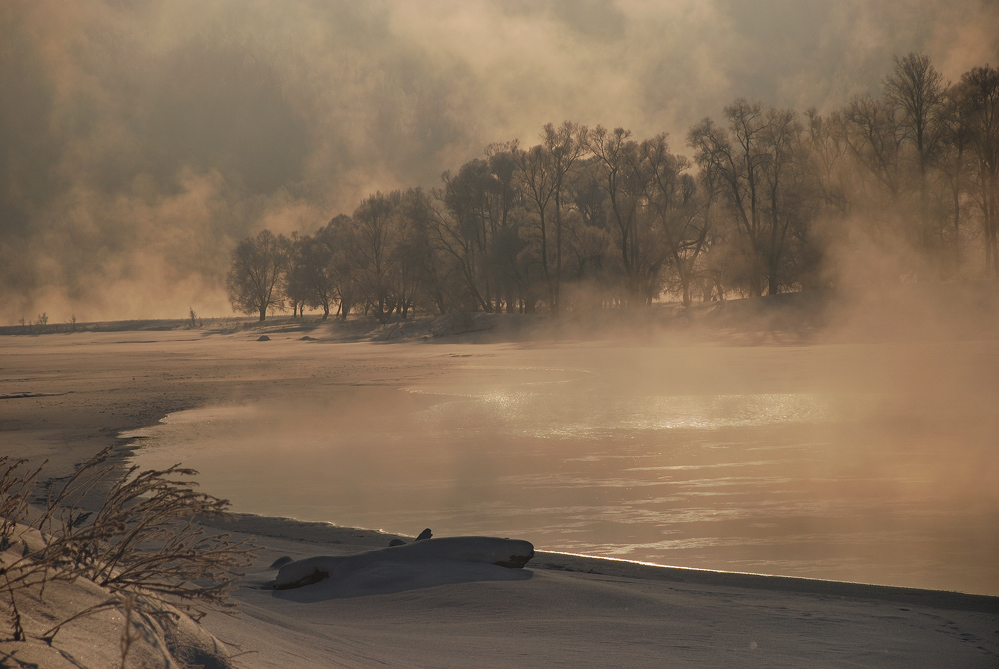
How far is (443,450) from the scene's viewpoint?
38.6 feet

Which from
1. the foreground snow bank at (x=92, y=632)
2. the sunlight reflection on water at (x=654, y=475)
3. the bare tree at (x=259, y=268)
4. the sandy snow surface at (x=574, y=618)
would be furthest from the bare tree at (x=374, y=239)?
the foreground snow bank at (x=92, y=632)

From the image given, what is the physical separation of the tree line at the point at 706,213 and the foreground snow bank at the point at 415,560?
128ft

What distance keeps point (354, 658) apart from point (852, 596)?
3.60 meters

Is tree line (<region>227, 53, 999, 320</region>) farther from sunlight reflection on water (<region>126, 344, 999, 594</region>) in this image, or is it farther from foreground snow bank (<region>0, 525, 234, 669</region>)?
foreground snow bank (<region>0, 525, 234, 669</region>)

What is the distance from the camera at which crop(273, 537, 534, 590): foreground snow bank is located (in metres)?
5.50

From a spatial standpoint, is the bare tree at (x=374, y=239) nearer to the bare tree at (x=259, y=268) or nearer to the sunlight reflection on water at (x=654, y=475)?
the bare tree at (x=259, y=268)

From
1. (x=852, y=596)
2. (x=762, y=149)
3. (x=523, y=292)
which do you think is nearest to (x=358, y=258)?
(x=523, y=292)

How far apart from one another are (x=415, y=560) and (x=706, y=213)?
50.1m

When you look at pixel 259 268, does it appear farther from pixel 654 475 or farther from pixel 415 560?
pixel 415 560

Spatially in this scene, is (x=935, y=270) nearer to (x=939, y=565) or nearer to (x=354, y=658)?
(x=939, y=565)

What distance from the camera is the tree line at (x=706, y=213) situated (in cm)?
3909

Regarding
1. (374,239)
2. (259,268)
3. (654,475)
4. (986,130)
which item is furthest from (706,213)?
(259,268)

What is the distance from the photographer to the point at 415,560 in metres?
5.71

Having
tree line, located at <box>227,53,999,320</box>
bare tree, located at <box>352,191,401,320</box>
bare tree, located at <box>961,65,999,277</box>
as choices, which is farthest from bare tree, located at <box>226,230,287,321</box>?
bare tree, located at <box>961,65,999,277</box>
